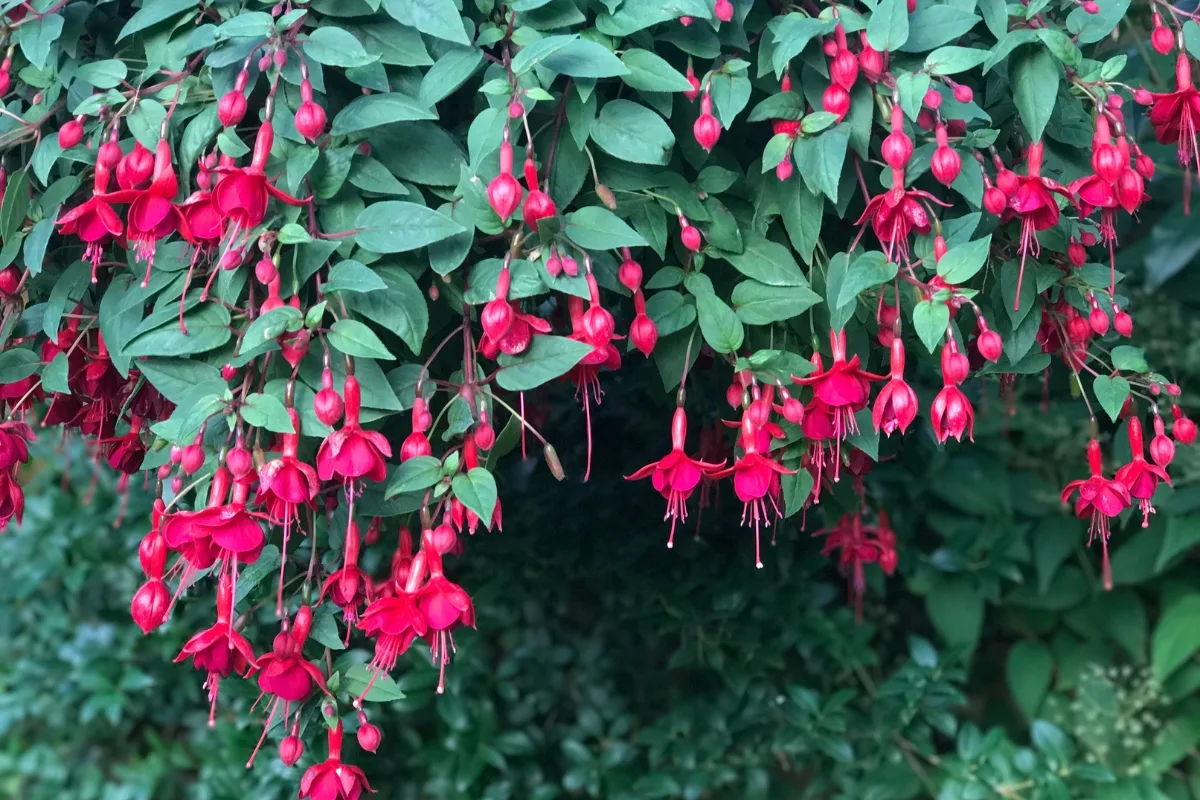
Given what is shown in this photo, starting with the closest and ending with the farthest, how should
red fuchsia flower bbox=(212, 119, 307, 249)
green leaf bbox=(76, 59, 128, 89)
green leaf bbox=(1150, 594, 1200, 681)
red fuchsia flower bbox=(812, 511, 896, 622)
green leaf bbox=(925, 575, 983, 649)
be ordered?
red fuchsia flower bbox=(212, 119, 307, 249) → green leaf bbox=(76, 59, 128, 89) → red fuchsia flower bbox=(812, 511, 896, 622) → green leaf bbox=(1150, 594, 1200, 681) → green leaf bbox=(925, 575, 983, 649)

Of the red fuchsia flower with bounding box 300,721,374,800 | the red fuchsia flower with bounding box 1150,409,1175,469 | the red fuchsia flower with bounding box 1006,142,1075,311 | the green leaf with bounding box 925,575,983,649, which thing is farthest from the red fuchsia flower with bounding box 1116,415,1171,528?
the green leaf with bounding box 925,575,983,649

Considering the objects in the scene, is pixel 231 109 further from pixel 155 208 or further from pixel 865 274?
pixel 865 274

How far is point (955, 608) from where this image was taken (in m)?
1.45

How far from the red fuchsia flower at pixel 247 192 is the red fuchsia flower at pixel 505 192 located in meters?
0.09

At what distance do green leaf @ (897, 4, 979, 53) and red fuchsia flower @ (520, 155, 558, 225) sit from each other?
0.20 m

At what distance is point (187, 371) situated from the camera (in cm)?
54

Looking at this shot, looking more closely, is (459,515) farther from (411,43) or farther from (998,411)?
(998,411)

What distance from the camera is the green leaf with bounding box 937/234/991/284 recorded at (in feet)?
1.63

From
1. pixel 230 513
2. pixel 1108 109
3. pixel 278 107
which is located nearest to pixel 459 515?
pixel 230 513

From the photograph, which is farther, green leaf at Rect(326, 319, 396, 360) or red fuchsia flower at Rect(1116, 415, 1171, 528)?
red fuchsia flower at Rect(1116, 415, 1171, 528)

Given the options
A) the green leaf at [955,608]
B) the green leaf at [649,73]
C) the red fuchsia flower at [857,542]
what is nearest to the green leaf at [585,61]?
the green leaf at [649,73]

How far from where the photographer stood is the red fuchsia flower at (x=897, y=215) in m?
0.50

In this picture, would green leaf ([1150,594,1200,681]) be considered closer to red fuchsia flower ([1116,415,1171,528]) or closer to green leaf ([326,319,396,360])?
red fuchsia flower ([1116,415,1171,528])

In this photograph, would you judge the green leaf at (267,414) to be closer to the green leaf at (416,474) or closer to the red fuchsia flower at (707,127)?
the green leaf at (416,474)
